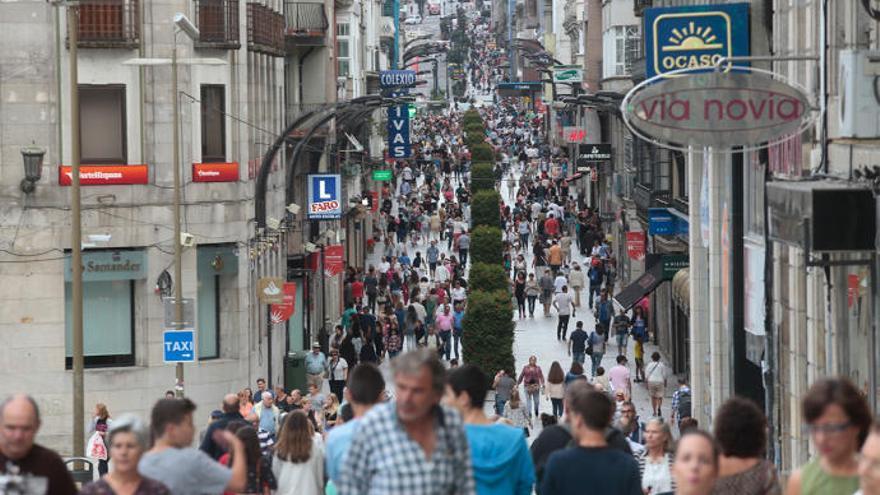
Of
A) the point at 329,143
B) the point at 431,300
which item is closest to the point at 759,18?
the point at 431,300

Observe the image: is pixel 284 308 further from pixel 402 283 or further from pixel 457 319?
pixel 402 283

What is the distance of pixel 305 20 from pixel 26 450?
40.8 meters

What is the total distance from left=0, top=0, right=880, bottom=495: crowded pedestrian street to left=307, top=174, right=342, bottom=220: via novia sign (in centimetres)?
6

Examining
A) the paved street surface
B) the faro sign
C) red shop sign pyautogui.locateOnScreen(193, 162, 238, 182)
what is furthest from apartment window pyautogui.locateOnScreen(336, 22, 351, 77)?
the faro sign

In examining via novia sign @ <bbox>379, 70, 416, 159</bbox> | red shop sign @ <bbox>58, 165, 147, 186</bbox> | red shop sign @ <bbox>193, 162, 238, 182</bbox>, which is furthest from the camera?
via novia sign @ <bbox>379, 70, 416, 159</bbox>

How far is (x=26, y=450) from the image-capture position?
34.7ft

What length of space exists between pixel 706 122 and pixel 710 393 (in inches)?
462

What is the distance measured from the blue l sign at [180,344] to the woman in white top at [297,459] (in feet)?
50.7

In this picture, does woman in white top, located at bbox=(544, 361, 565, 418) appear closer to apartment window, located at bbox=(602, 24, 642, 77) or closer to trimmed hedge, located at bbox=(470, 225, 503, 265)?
trimmed hedge, located at bbox=(470, 225, 503, 265)

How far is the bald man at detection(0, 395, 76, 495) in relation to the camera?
10.5m

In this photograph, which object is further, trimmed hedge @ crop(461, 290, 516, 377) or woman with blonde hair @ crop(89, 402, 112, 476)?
trimmed hedge @ crop(461, 290, 516, 377)

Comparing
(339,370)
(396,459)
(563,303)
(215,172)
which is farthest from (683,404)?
(396,459)

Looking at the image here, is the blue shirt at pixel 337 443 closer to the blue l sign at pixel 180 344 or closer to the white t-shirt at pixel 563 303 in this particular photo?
the blue l sign at pixel 180 344

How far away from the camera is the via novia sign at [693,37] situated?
90.0 ft
